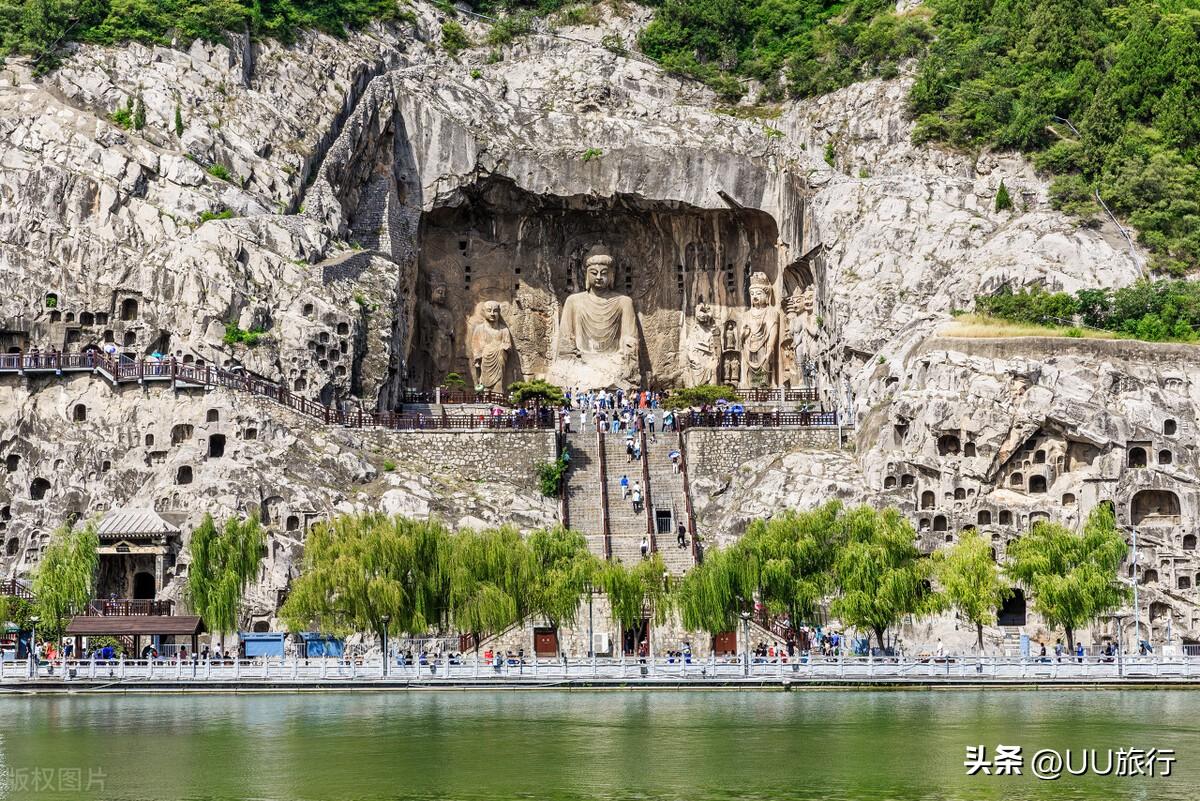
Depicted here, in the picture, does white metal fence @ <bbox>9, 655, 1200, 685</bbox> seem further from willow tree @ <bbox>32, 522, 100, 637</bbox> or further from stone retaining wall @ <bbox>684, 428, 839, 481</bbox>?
stone retaining wall @ <bbox>684, 428, 839, 481</bbox>

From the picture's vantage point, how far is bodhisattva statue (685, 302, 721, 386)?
87625mm

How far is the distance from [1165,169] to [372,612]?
39449 mm

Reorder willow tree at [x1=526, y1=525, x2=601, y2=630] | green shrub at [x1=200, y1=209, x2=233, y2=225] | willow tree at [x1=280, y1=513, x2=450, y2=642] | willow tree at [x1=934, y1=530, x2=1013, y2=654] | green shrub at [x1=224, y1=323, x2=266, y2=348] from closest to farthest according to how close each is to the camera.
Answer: willow tree at [x1=280, y1=513, x2=450, y2=642], willow tree at [x1=526, y1=525, x2=601, y2=630], willow tree at [x1=934, y1=530, x2=1013, y2=654], green shrub at [x1=224, y1=323, x2=266, y2=348], green shrub at [x1=200, y1=209, x2=233, y2=225]

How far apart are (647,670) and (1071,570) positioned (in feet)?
45.7

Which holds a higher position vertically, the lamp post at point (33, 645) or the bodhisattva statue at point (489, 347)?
the bodhisattva statue at point (489, 347)

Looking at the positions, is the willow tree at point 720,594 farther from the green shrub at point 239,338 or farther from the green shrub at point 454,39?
the green shrub at point 454,39

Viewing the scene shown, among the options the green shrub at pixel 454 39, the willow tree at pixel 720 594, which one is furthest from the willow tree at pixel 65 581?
the green shrub at pixel 454 39

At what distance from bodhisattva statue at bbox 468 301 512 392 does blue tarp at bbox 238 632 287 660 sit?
26545mm

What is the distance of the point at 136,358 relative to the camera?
7331 centimetres

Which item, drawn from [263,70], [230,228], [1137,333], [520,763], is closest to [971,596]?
[1137,333]

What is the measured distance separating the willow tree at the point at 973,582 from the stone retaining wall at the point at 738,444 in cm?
1132

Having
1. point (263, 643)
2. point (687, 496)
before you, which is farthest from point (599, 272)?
point (263, 643)

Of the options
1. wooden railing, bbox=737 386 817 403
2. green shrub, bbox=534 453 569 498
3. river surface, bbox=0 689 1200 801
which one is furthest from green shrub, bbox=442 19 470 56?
river surface, bbox=0 689 1200 801

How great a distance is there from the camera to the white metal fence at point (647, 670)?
5472cm
